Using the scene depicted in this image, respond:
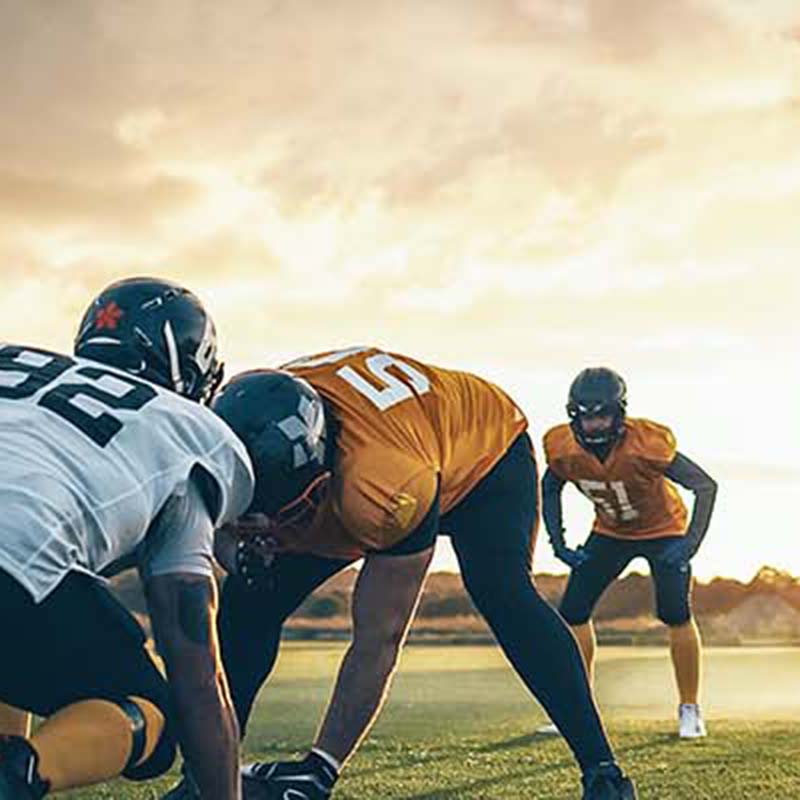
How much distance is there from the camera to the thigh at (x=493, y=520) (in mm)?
4359

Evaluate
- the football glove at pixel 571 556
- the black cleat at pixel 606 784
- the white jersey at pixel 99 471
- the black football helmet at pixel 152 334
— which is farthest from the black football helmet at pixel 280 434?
the football glove at pixel 571 556

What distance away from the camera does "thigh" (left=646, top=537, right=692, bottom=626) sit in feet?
25.8

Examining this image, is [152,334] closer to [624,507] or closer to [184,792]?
[184,792]

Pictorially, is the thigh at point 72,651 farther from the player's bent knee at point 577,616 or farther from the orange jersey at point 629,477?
the player's bent knee at point 577,616

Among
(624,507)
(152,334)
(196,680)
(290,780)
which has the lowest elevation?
(290,780)

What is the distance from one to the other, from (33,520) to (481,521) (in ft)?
5.96

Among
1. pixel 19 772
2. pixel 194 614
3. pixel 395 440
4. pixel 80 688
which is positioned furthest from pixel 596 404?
pixel 19 772

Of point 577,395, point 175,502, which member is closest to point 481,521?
point 175,502

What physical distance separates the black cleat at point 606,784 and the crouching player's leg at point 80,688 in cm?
152

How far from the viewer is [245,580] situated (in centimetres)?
430

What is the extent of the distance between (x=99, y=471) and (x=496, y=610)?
5.58 feet

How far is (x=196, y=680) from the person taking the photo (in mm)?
3035

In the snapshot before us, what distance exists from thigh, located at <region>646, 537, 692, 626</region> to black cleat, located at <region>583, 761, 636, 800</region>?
358cm

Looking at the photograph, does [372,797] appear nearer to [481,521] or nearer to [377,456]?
[481,521]
